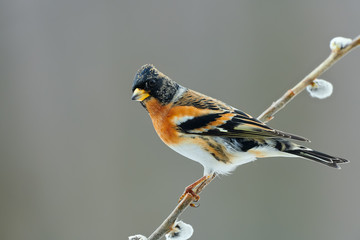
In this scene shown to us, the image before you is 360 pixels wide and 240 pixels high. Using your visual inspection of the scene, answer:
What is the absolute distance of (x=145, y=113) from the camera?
11.6 feet

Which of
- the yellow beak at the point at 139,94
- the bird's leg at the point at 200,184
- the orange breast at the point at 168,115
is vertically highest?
the orange breast at the point at 168,115

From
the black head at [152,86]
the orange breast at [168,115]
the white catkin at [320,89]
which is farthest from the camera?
the orange breast at [168,115]

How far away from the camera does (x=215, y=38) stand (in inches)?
160

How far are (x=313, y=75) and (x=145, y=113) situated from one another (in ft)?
7.40

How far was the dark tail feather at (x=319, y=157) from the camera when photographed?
1409mm

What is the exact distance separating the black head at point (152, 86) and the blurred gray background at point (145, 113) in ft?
5.32

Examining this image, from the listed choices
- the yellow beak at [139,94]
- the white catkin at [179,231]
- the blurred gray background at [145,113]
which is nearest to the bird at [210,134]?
the yellow beak at [139,94]

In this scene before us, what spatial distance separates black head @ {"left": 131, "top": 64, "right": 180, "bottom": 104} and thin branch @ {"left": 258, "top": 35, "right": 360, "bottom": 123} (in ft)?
1.38

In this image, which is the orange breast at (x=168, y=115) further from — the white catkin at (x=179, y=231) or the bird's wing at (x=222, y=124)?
the white catkin at (x=179, y=231)

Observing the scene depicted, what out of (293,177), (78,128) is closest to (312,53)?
(293,177)

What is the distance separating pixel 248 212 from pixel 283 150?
205 centimetres

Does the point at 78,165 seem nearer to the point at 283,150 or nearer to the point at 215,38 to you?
the point at 215,38

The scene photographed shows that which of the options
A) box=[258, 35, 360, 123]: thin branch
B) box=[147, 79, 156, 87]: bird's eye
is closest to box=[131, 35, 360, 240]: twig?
box=[258, 35, 360, 123]: thin branch

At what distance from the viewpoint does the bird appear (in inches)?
63.1
